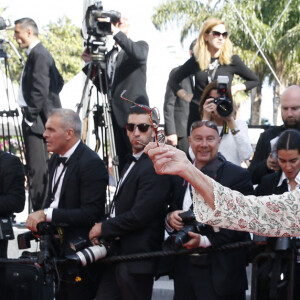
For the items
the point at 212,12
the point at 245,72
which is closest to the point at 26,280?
the point at 245,72

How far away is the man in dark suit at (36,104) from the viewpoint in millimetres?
6961

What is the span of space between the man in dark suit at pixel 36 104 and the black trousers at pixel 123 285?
203 centimetres

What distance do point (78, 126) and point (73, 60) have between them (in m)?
33.9

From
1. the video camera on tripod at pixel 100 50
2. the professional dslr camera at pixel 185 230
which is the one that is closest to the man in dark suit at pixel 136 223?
the professional dslr camera at pixel 185 230

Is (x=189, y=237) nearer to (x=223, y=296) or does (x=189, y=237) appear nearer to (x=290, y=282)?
(x=223, y=296)

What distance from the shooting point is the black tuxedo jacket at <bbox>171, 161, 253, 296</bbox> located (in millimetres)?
4645

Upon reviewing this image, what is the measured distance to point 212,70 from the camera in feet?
20.9

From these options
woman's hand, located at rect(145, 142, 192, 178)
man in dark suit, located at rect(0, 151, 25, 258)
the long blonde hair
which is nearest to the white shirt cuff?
man in dark suit, located at rect(0, 151, 25, 258)

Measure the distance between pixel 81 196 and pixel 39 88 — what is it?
1927 mm

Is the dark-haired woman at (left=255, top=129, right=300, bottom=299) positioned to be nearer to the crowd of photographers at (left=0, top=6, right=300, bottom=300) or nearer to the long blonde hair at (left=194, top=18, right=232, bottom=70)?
the crowd of photographers at (left=0, top=6, right=300, bottom=300)

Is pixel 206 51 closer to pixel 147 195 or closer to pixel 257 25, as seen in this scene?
pixel 147 195

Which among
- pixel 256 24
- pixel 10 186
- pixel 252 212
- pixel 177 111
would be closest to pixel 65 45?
pixel 256 24

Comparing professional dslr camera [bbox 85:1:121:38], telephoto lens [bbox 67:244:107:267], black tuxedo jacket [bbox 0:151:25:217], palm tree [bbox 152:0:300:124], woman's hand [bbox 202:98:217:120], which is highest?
palm tree [bbox 152:0:300:124]

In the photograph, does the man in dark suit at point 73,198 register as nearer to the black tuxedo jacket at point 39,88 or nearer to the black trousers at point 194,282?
the black trousers at point 194,282
